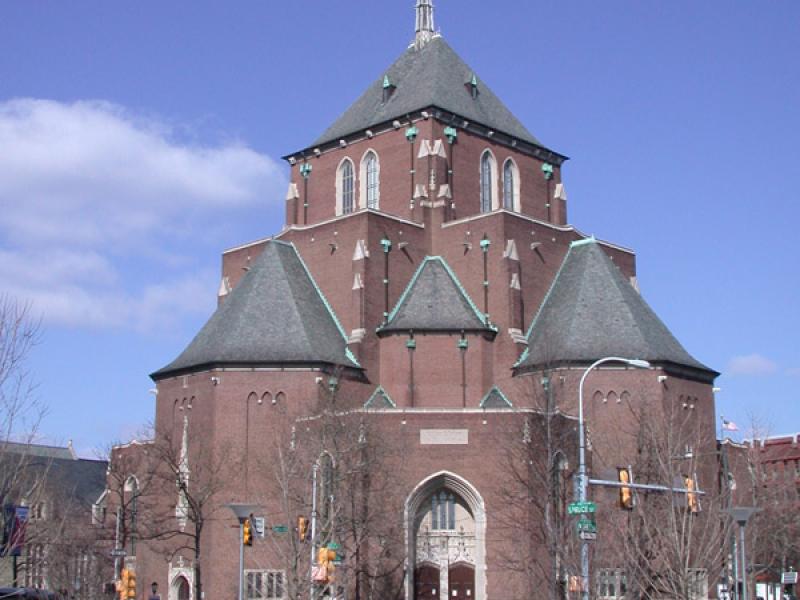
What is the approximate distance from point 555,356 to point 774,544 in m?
13.5

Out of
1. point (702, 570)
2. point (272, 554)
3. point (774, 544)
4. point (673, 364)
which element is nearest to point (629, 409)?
point (673, 364)

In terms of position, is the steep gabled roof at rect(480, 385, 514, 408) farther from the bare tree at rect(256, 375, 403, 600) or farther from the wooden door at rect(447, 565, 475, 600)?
the wooden door at rect(447, 565, 475, 600)

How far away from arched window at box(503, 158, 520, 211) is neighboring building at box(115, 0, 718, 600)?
4.8 inches

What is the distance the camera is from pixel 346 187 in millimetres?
67500

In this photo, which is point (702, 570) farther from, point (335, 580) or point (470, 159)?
point (470, 159)

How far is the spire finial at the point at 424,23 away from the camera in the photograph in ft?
241

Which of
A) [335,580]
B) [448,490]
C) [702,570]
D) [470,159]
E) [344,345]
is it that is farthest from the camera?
[470,159]

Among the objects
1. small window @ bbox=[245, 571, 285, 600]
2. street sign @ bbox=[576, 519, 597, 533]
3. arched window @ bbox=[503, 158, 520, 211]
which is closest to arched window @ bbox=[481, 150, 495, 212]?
arched window @ bbox=[503, 158, 520, 211]

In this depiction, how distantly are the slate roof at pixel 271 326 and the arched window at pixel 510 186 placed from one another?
12.8m

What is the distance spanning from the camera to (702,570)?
41.9 metres

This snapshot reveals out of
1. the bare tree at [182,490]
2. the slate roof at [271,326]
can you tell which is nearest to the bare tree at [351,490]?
the bare tree at [182,490]

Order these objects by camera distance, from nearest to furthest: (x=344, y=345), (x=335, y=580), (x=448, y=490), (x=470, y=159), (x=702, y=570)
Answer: (x=702, y=570) < (x=335, y=580) < (x=448, y=490) < (x=344, y=345) < (x=470, y=159)

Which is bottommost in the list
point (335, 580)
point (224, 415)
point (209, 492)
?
point (335, 580)

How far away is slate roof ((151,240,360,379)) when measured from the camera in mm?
56844
